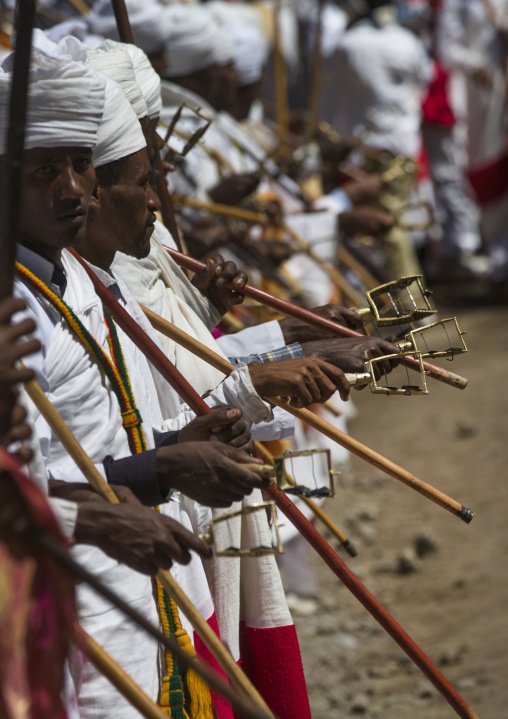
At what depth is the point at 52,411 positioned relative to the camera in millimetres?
1903

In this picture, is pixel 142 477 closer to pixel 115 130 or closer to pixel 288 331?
pixel 115 130

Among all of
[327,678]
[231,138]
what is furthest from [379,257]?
[327,678]

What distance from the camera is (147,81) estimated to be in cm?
314

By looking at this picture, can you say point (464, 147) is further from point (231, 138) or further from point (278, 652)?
point (278, 652)

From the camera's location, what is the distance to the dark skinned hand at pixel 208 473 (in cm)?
192

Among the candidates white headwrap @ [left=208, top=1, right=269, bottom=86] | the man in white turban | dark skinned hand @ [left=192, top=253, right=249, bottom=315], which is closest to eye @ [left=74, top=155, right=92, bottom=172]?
the man in white turban

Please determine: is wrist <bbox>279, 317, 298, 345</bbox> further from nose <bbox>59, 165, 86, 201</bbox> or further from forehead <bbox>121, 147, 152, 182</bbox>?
nose <bbox>59, 165, 86, 201</bbox>

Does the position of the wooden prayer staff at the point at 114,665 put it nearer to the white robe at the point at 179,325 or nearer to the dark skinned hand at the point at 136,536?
the dark skinned hand at the point at 136,536

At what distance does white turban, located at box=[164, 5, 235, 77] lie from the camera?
5.26 m

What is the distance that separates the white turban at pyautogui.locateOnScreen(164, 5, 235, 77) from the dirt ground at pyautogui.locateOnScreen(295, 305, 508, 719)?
2.54m

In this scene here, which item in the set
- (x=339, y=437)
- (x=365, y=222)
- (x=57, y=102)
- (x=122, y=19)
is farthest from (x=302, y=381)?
(x=365, y=222)

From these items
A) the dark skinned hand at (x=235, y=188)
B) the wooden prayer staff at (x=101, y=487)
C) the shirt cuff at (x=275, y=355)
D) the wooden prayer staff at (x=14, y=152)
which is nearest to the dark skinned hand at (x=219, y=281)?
the shirt cuff at (x=275, y=355)

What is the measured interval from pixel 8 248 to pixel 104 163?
1.01 meters

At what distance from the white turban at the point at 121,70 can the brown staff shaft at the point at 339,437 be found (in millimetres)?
607
